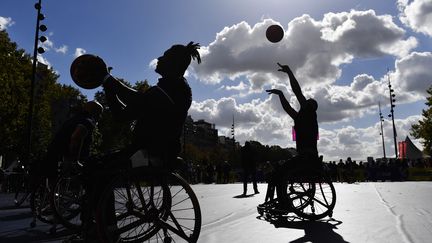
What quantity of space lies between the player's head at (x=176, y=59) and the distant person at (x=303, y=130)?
114 inches

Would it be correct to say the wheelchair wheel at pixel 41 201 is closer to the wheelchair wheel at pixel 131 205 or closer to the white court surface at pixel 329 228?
the white court surface at pixel 329 228

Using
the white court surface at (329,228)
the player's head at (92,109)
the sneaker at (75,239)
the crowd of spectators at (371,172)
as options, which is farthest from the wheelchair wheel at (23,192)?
the crowd of spectators at (371,172)

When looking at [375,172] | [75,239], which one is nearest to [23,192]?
[75,239]

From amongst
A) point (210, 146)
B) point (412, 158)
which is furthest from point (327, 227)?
point (210, 146)

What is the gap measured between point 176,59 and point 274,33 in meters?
6.20

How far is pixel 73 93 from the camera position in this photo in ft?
171

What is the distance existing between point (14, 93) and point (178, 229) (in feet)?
109

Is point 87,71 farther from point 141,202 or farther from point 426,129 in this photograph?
point 426,129

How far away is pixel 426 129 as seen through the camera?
49688mm

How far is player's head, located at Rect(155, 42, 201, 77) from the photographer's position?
4.12 meters

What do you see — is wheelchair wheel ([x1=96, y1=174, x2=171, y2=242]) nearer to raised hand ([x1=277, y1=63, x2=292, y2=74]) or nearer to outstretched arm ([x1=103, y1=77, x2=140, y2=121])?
outstretched arm ([x1=103, y1=77, x2=140, y2=121])

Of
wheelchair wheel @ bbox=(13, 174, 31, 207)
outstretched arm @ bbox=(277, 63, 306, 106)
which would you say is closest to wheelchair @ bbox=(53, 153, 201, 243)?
outstretched arm @ bbox=(277, 63, 306, 106)

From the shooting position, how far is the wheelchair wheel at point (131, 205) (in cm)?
339

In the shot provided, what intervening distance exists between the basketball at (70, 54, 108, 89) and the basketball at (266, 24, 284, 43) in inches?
261
